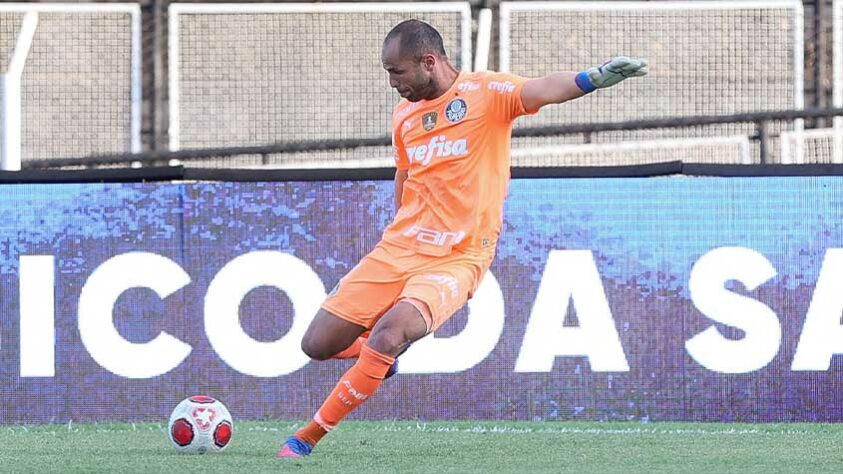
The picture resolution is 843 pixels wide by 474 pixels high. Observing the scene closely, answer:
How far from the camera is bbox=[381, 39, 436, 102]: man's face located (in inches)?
267

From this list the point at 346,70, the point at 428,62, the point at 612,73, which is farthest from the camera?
the point at 346,70

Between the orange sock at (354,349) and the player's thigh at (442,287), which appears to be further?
the orange sock at (354,349)

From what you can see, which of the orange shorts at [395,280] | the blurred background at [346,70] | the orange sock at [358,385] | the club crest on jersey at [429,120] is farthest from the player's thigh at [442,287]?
the blurred background at [346,70]

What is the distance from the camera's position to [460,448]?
7277mm

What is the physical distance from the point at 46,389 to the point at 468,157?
10.7ft

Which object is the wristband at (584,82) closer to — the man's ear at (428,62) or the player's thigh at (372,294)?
the man's ear at (428,62)

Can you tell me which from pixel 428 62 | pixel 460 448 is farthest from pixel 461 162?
pixel 460 448

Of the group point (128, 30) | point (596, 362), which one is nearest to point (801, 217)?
point (596, 362)

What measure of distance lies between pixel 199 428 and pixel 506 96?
1.99 m

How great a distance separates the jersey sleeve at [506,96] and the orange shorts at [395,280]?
2.15 feet

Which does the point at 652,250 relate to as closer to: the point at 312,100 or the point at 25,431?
the point at 25,431

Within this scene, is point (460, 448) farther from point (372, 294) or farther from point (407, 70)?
point (407, 70)

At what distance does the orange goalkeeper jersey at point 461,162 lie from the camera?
6918 millimetres

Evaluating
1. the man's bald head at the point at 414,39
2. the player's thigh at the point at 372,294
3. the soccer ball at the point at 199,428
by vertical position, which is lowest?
the soccer ball at the point at 199,428
